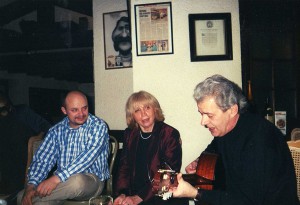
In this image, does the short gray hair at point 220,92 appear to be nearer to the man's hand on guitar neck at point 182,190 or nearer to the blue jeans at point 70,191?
the man's hand on guitar neck at point 182,190

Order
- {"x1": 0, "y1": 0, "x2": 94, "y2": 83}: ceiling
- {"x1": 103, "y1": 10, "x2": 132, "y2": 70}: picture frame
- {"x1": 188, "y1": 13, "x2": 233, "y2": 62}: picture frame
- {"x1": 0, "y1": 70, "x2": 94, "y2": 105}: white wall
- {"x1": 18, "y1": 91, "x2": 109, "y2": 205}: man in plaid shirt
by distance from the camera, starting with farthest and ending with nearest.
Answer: {"x1": 0, "y1": 70, "x2": 94, "y2": 105}: white wall
{"x1": 0, "y1": 0, "x2": 94, "y2": 83}: ceiling
{"x1": 103, "y1": 10, "x2": 132, "y2": 70}: picture frame
{"x1": 188, "y1": 13, "x2": 233, "y2": 62}: picture frame
{"x1": 18, "y1": 91, "x2": 109, "y2": 205}: man in plaid shirt

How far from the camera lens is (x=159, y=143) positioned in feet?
8.46

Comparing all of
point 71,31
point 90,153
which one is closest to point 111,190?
point 90,153

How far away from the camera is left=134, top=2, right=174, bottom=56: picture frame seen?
2.98 m

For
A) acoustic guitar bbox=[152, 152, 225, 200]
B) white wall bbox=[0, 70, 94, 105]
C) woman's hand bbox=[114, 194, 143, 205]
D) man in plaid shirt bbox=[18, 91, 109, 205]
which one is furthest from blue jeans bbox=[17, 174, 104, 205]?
white wall bbox=[0, 70, 94, 105]

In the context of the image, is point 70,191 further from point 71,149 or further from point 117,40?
point 117,40

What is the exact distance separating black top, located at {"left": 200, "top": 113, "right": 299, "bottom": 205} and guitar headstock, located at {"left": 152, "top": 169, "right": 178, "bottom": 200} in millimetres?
206

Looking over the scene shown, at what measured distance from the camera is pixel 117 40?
152 inches

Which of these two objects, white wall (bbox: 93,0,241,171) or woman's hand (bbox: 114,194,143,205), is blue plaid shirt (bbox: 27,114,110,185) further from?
white wall (bbox: 93,0,241,171)

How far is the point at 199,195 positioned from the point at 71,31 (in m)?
4.85

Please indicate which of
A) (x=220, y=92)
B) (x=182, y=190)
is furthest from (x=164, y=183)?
(x=220, y=92)

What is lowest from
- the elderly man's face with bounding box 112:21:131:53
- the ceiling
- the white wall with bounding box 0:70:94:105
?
the white wall with bounding box 0:70:94:105

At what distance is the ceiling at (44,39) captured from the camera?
197 inches

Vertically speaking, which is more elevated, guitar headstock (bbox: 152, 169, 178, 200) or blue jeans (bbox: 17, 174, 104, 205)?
guitar headstock (bbox: 152, 169, 178, 200)
